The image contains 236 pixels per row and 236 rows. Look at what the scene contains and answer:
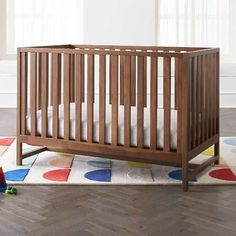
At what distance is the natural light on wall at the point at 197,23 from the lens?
16.8ft

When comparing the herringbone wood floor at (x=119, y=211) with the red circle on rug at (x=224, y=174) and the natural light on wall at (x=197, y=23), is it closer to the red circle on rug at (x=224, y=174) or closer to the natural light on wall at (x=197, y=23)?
the red circle on rug at (x=224, y=174)

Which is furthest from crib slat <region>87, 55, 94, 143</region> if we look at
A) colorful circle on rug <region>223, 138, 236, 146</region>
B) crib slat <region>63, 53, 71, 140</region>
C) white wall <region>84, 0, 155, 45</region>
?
white wall <region>84, 0, 155, 45</region>

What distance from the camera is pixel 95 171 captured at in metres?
2.66

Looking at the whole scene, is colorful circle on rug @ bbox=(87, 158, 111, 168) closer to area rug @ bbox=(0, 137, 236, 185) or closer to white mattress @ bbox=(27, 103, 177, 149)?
area rug @ bbox=(0, 137, 236, 185)

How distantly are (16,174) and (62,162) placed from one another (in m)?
0.33

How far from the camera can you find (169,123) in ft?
7.89

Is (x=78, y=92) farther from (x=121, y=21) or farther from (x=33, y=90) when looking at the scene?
(x=121, y=21)

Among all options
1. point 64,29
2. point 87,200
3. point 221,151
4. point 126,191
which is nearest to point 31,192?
point 87,200

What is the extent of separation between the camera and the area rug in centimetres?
249

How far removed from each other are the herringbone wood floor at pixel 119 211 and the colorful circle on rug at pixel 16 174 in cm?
13

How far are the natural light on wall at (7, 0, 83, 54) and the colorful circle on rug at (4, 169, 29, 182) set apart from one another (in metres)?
2.80

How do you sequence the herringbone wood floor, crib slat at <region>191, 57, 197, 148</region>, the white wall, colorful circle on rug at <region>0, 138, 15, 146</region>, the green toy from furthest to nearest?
the white wall
colorful circle on rug at <region>0, 138, 15, 146</region>
crib slat at <region>191, 57, 197, 148</region>
the green toy
the herringbone wood floor

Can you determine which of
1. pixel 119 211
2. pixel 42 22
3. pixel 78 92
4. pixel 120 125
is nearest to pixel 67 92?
pixel 78 92

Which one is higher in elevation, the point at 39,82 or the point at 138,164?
the point at 39,82
